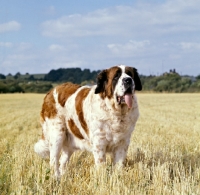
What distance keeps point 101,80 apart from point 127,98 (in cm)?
59

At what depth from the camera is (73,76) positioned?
121m

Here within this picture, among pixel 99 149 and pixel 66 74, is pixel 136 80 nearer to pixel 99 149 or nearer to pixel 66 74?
pixel 99 149

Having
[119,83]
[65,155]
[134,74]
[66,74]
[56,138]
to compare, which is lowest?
[65,155]

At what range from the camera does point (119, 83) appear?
233 inches

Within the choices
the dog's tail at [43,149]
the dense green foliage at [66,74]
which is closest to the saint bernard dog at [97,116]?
the dog's tail at [43,149]

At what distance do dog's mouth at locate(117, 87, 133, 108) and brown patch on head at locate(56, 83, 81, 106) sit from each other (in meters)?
1.26

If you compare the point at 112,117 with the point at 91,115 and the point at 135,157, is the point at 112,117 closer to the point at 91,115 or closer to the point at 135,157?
the point at 91,115

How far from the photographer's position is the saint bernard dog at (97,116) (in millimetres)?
6059

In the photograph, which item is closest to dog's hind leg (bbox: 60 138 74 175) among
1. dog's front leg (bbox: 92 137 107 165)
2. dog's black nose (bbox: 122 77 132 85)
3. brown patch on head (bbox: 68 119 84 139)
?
brown patch on head (bbox: 68 119 84 139)

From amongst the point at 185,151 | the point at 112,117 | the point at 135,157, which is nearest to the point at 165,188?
the point at 112,117

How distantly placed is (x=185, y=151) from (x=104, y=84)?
3.27 metres

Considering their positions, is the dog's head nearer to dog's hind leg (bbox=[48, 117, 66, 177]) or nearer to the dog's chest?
the dog's chest

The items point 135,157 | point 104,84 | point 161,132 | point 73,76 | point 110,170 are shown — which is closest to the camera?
point 110,170

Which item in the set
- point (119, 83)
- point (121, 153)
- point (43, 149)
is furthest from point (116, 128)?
point (43, 149)
